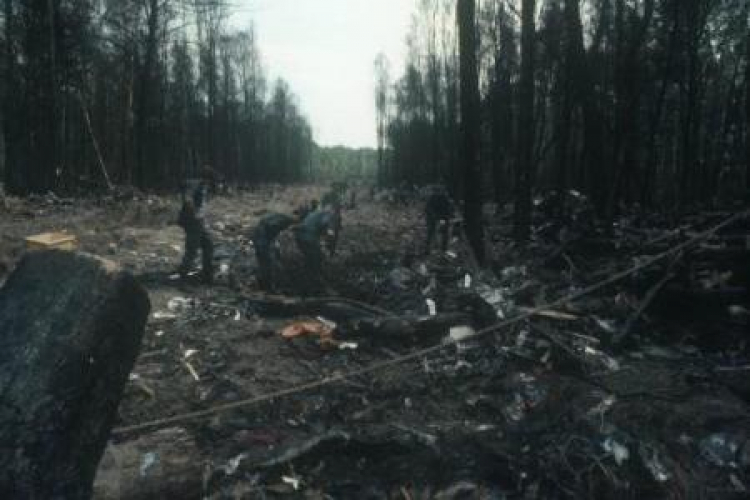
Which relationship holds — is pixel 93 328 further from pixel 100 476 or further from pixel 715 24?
pixel 715 24

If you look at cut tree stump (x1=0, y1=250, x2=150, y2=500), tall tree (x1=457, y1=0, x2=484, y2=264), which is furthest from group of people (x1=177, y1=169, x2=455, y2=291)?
cut tree stump (x1=0, y1=250, x2=150, y2=500)

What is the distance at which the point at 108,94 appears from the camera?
34.3 metres

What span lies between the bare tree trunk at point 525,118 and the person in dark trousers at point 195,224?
6482mm

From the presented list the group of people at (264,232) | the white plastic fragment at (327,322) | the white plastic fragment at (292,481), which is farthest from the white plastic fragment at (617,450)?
the group of people at (264,232)

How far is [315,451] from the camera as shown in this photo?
419cm

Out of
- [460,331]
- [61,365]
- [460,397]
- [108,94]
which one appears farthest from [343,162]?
[61,365]

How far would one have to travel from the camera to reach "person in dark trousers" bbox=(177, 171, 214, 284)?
9.52 m

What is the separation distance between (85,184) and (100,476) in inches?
813

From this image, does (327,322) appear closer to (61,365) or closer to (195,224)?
(195,224)

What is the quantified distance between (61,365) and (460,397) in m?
3.47

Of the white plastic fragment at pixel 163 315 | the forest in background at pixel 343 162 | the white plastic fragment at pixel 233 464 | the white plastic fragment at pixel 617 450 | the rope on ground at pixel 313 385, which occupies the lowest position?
the white plastic fragment at pixel 233 464

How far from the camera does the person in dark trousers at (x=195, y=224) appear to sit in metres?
9.52

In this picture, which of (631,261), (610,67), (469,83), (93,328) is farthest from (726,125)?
(93,328)

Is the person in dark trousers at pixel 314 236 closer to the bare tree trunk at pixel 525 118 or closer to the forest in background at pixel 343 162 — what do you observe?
the bare tree trunk at pixel 525 118
